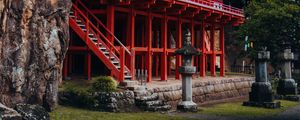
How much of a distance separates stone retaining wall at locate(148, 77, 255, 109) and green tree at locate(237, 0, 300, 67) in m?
2.73

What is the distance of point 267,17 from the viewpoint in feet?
106

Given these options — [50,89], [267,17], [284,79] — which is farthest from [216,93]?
[50,89]

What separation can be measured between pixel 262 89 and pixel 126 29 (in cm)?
920

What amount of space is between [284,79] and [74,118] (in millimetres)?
17148

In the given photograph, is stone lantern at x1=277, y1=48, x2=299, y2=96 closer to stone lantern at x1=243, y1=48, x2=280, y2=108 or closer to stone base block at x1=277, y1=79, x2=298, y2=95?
stone base block at x1=277, y1=79, x2=298, y2=95

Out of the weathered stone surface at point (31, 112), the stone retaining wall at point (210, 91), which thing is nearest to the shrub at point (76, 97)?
the stone retaining wall at point (210, 91)

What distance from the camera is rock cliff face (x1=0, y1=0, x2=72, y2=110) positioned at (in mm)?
14133

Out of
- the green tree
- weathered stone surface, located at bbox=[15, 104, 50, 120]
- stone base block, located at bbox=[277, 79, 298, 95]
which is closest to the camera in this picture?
weathered stone surface, located at bbox=[15, 104, 50, 120]

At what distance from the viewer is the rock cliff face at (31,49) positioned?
46.4ft

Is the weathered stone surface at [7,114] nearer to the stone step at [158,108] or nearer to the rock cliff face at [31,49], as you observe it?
the rock cliff face at [31,49]

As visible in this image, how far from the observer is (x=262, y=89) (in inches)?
853

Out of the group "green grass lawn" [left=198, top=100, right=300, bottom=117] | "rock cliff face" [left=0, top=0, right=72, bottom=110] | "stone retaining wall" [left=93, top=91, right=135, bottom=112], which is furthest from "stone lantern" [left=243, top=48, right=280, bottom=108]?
"rock cliff face" [left=0, top=0, right=72, bottom=110]

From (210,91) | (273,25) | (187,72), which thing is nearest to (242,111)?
(187,72)

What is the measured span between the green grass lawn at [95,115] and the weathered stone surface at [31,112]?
0.83 meters
